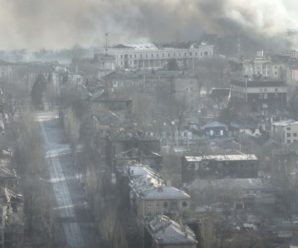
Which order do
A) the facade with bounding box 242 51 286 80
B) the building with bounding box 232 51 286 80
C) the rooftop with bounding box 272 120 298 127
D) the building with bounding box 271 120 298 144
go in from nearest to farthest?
the building with bounding box 271 120 298 144, the rooftop with bounding box 272 120 298 127, the building with bounding box 232 51 286 80, the facade with bounding box 242 51 286 80

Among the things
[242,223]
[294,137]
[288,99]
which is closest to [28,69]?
[288,99]

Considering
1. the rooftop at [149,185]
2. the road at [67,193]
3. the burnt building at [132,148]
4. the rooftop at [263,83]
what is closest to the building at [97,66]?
the rooftop at [263,83]

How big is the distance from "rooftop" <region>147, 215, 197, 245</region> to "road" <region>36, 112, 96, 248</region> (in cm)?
66

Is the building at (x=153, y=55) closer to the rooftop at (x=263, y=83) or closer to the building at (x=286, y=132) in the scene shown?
the rooftop at (x=263, y=83)

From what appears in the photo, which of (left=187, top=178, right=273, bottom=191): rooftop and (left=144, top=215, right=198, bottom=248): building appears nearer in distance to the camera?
Answer: (left=144, top=215, right=198, bottom=248): building

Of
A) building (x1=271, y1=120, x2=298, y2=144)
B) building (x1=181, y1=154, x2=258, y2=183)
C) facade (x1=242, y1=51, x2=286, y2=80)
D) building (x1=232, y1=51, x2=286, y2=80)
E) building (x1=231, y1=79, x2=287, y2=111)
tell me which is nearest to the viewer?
building (x1=181, y1=154, x2=258, y2=183)

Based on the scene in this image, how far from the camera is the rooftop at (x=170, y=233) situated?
31.2 ft

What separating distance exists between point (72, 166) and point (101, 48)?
14.5 meters

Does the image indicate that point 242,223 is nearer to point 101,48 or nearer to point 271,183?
point 271,183

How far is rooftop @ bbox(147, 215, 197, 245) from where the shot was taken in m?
9.52

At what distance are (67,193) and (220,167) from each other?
1936 mm

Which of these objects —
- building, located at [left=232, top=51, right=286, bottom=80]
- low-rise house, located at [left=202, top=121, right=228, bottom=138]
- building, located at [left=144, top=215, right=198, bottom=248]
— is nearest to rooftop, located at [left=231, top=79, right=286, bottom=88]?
building, located at [left=232, top=51, right=286, bottom=80]

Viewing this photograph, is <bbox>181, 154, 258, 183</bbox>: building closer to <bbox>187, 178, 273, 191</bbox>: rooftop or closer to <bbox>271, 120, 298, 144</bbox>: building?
<bbox>187, 178, 273, 191</bbox>: rooftop

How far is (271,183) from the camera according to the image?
12461 millimetres
